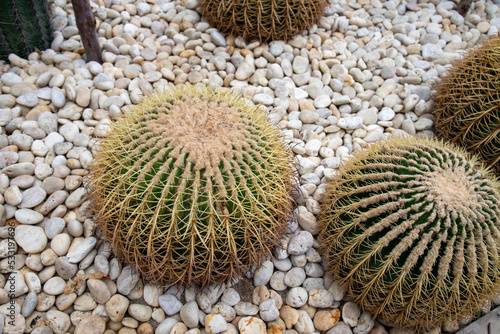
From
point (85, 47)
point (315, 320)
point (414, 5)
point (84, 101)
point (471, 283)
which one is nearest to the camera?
point (471, 283)

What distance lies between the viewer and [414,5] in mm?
4391

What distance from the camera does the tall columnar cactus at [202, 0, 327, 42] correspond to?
3.49 metres

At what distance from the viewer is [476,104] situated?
278cm

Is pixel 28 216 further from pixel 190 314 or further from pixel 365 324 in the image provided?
pixel 365 324

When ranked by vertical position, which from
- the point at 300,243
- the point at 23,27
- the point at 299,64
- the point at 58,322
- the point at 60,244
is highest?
the point at 23,27

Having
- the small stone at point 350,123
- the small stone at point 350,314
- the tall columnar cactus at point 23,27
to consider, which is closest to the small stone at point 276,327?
the small stone at point 350,314

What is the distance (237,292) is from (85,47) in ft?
8.17

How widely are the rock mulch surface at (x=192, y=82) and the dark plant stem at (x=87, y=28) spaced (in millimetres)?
109

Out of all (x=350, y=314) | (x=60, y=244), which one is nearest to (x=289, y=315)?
(x=350, y=314)

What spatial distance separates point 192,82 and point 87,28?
0.96 m

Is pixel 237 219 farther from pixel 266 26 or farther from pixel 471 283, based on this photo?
pixel 266 26

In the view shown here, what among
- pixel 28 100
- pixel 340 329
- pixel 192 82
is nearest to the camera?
pixel 340 329

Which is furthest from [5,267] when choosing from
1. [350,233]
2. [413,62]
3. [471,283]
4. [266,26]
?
[413,62]

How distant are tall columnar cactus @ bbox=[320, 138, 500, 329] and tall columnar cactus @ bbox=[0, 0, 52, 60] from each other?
3.02 meters
